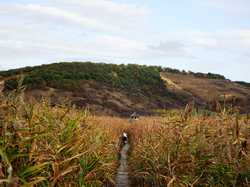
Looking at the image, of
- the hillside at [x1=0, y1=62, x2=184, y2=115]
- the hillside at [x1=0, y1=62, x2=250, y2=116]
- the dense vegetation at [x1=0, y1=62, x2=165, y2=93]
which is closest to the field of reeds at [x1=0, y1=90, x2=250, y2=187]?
the hillside at [x1=0, y1=62, x2=184, y2=115]

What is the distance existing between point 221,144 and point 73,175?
2.92 meters

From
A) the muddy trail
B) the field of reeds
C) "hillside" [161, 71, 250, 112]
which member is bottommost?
the muddy trail

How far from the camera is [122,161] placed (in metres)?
14.7

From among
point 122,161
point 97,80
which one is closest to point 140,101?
point 97,80

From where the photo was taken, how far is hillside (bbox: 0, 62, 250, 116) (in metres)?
60.3

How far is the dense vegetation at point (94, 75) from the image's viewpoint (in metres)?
63.4

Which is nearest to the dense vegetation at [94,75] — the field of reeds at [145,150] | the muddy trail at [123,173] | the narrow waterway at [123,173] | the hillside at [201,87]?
the hillside at [201,87]

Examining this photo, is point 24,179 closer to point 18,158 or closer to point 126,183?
point 18,158

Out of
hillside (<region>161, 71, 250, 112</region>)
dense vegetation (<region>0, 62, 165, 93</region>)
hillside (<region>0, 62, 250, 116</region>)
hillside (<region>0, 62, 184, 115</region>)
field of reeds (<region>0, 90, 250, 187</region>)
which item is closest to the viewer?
field of reeds (<region>0, 90, 250, 187</region>)

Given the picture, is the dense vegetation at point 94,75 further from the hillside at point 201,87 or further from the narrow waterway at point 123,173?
the narrow waterway at point 123,173

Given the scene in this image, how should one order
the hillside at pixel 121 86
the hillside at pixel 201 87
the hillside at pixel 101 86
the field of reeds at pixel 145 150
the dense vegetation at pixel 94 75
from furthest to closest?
the hillside at pixel 201 87 → the dense vegetation at pixel 94 75 → the hillside at pixel 121 86 → the hillside at pixel 101 86 → the field of reeds at pixel 145 150

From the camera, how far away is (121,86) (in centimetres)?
7538

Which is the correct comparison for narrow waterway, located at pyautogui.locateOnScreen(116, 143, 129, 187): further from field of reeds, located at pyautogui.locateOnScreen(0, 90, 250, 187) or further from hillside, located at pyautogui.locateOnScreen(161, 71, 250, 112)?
hillside, located at pyautogui.locateOnScreen(161, 71, 250, 112)

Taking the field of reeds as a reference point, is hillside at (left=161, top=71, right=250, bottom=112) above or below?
above
